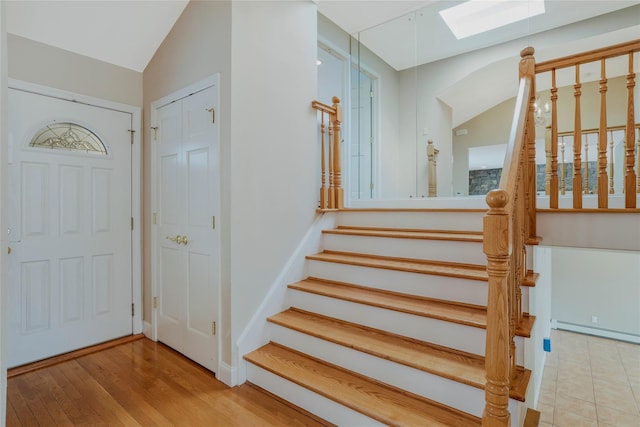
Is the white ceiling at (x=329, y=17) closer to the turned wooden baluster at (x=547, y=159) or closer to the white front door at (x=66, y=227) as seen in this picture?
the white front door at (x=66, y=227)

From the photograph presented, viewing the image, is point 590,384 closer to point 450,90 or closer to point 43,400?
point 450,90

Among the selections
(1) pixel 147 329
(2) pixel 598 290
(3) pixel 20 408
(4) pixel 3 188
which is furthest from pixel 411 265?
(2) pixel 598 290

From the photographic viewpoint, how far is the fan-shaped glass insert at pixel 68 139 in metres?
2.39

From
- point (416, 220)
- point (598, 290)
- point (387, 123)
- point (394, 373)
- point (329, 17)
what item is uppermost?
point (329, 17)

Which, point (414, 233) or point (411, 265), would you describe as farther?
point (414, 233)

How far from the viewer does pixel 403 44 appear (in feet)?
14.3

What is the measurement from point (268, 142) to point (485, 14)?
360cm

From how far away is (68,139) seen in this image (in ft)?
8.29

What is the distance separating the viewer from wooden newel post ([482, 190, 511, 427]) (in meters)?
1.13

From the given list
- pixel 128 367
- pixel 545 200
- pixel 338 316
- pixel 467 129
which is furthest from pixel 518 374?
pixel 467 129

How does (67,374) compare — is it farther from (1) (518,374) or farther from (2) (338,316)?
(1) (518,374)

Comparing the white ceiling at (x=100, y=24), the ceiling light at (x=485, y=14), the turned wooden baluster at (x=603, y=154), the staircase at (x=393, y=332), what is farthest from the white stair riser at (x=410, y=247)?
the ceiling light at (x=485, y=14)

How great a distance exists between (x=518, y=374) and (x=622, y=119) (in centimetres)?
463

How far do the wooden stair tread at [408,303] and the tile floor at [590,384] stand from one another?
212 cm
